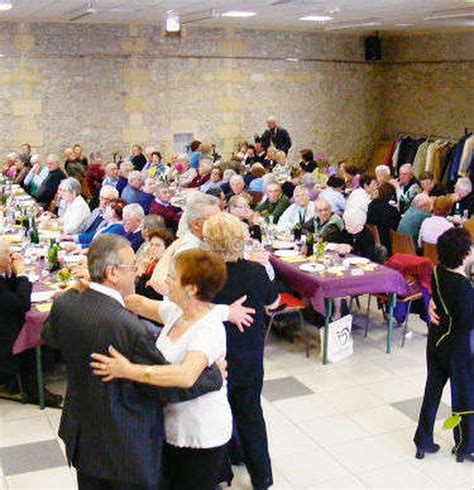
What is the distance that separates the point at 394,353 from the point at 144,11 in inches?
282

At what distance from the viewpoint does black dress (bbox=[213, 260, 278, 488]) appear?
11.3ft

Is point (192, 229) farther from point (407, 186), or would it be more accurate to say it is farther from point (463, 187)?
point (407, 186)

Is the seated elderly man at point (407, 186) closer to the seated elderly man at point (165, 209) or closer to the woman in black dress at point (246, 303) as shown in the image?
the seated elderly man at point (165, 209)

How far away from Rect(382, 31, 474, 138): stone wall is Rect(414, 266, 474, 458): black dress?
11074 mm

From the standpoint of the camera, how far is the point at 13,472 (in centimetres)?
425

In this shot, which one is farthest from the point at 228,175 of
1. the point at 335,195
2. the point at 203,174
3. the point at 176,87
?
the point at 176,87

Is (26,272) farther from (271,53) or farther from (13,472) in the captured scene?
(271,53)

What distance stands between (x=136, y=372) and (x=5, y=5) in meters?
8.96

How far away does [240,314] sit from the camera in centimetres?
330

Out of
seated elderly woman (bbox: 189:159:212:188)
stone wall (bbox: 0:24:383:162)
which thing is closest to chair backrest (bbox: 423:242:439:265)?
seated elderly woman (bbox: 189:159:212:188)

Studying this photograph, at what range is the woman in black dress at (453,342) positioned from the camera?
12.8 ft

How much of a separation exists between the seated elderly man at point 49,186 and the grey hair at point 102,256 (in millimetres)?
8016

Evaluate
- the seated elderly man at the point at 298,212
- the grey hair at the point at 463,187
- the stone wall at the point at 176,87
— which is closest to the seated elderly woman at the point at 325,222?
the seated elderly man at the point at 298,212

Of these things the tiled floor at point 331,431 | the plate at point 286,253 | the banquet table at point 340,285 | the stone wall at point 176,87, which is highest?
the stone wall at point 176,87
